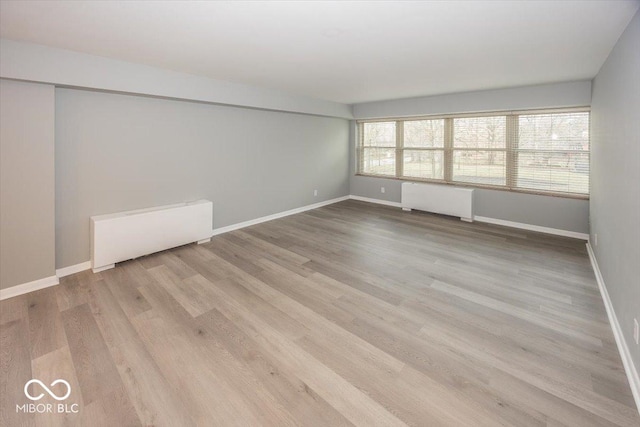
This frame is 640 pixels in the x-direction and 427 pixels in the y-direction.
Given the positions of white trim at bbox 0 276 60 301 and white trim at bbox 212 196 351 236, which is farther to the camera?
white trim at bbox 212 196 351 236

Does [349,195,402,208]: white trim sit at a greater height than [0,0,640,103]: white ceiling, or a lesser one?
lesser

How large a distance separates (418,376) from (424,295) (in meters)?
1.12

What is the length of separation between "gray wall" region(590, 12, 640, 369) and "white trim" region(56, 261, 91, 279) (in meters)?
5.02

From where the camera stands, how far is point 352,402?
1.70 metres

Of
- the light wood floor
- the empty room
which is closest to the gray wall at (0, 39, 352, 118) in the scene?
the empty room

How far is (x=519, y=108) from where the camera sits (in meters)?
4.87

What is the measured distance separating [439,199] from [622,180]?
362cm

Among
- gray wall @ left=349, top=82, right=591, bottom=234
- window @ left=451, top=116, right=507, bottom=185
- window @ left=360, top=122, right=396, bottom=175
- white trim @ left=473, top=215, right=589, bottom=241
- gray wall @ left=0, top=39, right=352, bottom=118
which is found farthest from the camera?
window @ left=360, top=122, right=396, bottom=175

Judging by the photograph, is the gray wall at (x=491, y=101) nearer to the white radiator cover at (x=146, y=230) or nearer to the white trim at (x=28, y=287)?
the white radiator cover at (x=146, y=230)

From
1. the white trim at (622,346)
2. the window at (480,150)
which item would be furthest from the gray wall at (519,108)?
the white trim at (622,346)

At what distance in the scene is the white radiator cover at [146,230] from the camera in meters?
3.43

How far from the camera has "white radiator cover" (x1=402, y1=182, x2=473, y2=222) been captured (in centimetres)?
556
